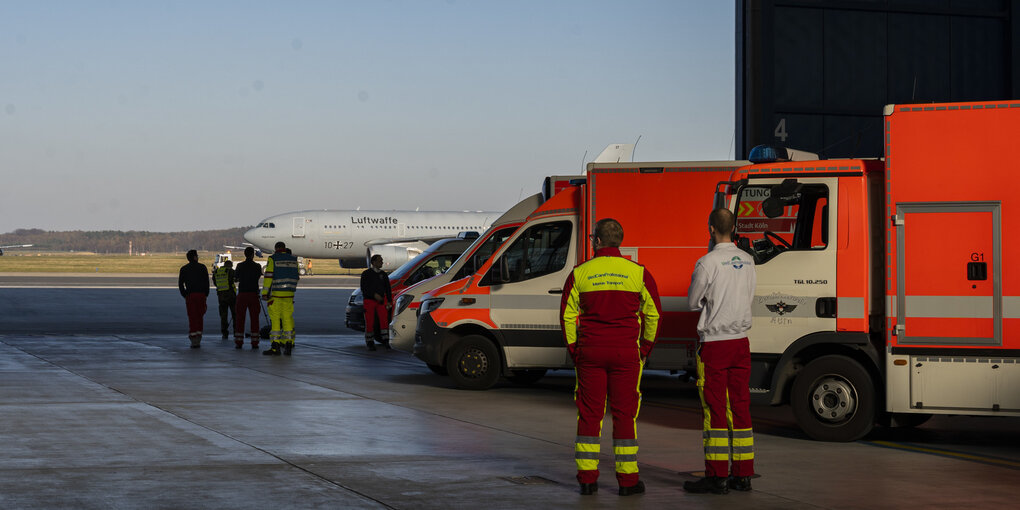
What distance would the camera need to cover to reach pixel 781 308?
35.9 feet

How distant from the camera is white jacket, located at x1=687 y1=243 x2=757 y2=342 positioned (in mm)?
8312

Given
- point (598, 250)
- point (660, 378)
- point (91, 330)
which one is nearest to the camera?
point (598, 250)

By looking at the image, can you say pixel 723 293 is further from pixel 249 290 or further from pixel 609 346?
pixel 249 290

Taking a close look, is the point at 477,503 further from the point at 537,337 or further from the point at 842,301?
the point at 537,337

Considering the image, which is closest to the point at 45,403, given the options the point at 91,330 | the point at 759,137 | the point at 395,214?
the point at 759,137

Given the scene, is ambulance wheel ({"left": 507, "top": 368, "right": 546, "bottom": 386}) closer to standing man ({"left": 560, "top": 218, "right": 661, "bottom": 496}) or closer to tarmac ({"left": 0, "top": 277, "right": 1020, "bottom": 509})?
tarmac ({"left": 0, "top": 277, "right": 1020, "bottom": 509})

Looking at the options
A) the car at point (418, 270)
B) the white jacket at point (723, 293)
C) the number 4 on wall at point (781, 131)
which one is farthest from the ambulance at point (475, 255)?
the white jacket at point (723, 293)

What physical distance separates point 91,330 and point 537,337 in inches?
580

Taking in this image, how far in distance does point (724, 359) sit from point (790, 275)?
9.40ft

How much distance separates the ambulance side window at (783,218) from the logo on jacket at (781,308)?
411 millimetres

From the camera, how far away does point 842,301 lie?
35.3 feet

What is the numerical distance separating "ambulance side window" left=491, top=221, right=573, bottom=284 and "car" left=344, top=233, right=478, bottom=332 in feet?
24.6

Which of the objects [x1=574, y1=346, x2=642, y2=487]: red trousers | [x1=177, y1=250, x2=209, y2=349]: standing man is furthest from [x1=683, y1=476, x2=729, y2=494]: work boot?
[x1=177, y1=250, x2=209, y2=349]: standing man

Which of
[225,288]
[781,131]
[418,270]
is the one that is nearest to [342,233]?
[225,288]
